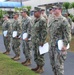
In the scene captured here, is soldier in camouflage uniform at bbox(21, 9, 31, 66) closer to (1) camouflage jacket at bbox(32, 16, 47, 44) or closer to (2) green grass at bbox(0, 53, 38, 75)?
(2) green grass at bbox(0, 53, 38, 75)

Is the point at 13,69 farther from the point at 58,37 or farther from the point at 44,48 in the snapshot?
the point at 58,37

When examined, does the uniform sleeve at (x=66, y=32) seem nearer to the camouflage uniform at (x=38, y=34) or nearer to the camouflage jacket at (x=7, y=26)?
the camouflage uniform at (x=38, y=34)

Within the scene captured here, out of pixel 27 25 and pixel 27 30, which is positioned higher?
pixel 27 25

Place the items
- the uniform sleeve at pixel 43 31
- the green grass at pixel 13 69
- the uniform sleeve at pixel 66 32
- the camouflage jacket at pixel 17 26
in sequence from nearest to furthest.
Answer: the uniform sleeve at pixel 66 32 < the uniform sleeve at pixel 43 31 < the green grass at pixel 13 69 < the camouflage jacket at pixel 17 26

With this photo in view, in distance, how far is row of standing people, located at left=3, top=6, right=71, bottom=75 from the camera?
6191 millimetres

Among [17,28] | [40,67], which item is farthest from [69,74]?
[17,28]

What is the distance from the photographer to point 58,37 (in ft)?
20.7

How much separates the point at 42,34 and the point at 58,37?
143 centimetres

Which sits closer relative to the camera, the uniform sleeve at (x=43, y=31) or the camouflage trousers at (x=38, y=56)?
the uniform sleeve at (x=43, y=31)

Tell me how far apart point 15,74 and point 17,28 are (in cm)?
252

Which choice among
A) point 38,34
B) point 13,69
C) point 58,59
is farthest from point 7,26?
point 58,59

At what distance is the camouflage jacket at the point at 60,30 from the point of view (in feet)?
20.1

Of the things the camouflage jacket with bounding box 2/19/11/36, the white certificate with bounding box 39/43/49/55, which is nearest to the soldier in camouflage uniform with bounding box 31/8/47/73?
the white certificate with bounding box 39/43/49/55

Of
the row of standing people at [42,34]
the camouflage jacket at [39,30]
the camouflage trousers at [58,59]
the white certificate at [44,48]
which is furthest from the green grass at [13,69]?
the camouflage trousers at [58,59]
